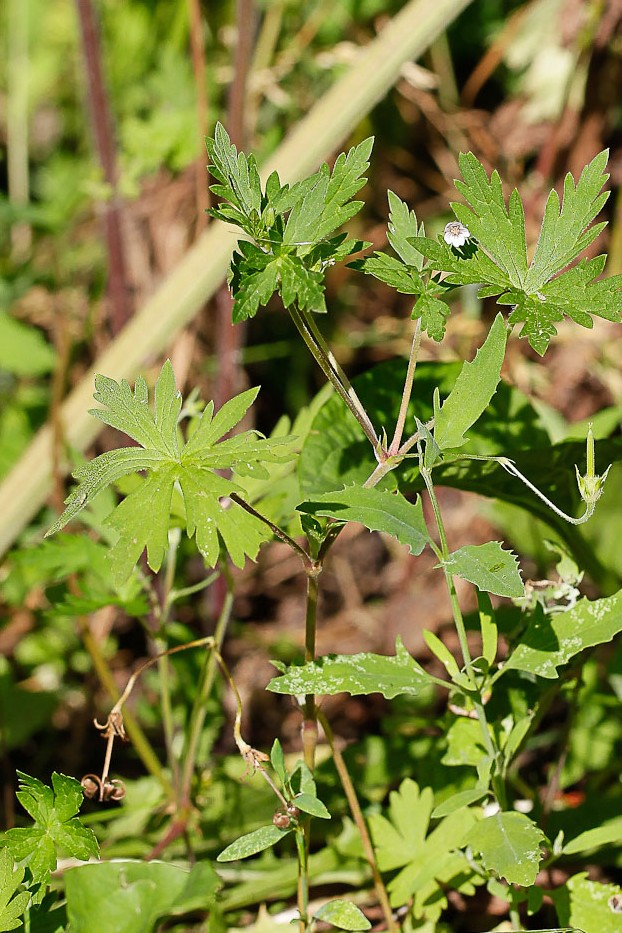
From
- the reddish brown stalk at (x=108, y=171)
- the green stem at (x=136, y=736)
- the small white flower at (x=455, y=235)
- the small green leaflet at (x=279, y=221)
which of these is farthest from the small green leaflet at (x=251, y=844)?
the reddish brown stalk at (x=108, y=171)

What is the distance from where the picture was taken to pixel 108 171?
204 centimetres

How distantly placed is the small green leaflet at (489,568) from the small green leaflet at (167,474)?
205 mm

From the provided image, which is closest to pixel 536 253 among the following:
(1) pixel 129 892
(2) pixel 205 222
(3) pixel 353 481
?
(3) pixel 353 481

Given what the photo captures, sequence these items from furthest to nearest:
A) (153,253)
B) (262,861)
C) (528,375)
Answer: (153,253) < (528,375) < (262,861)

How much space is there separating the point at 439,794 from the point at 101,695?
874mm

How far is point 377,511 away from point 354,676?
192 mm

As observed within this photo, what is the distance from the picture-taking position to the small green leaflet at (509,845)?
1.01 meters

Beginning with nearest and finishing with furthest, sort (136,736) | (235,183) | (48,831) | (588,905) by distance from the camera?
(235,183) → (48,831) → (588,905) → (136,736)

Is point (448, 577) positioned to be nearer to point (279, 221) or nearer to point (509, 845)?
point (509, 845)

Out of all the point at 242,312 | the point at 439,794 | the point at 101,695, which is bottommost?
the point at 101,695

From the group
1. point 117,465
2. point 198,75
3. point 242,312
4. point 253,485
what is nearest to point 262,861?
point 253,485

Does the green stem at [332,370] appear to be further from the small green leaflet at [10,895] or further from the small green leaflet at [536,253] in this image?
the small green leaflet at [10,895]

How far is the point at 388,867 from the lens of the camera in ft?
4.20

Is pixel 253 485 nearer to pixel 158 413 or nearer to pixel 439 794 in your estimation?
pixel 158 413
